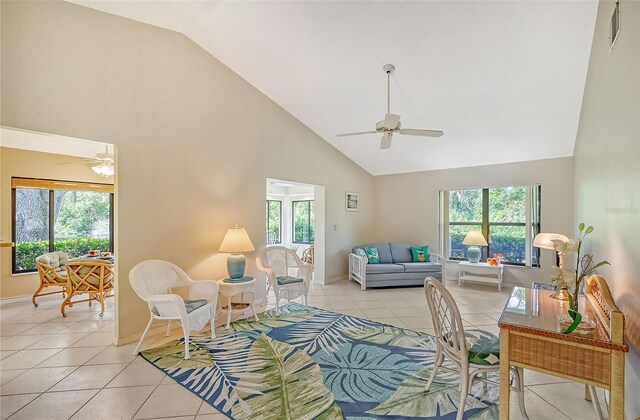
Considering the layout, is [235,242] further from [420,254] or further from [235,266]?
[420,254]

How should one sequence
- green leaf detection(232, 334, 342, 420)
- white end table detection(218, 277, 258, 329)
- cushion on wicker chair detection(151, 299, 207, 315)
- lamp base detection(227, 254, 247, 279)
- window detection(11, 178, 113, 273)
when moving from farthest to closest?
window detection(11, 178, 113, 273)
lamp base detection(227, 254, 247, 279)
white end table detection(218, 277, 258, 329)
cushion on wicker chair detection(151, 299, 207, 315)
green leaf detection(232, 334, 342, 420)

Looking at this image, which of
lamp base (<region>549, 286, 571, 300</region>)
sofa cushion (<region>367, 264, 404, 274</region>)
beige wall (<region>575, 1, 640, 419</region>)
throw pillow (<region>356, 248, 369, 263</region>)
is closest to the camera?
beige wall (<region>575, 1, 640, 419</region>)

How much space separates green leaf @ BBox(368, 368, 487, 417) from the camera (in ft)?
6.59

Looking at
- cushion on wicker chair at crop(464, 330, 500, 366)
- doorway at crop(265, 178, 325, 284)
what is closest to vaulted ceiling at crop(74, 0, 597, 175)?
cushion on wicker chair at crop(464, 330, 500, 366)

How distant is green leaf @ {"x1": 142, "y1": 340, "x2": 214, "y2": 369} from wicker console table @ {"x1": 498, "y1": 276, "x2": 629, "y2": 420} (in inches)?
95.5

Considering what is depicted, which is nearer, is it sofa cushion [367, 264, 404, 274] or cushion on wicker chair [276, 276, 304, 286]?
cushion on wicker chair [276, 276, 304, 286]

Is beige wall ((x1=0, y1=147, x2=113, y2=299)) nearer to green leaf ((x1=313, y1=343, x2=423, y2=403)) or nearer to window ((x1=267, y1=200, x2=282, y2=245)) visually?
window ((x1=267, y1=200, x2=282, y2=245))

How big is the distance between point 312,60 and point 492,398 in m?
3.80

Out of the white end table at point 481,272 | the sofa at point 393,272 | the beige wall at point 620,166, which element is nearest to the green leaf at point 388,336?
the beige wall at point 620,166

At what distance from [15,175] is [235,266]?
13.9 feet

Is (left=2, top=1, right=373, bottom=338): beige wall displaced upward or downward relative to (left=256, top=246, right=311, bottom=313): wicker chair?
upward

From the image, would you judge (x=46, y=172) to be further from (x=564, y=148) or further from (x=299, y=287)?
(x=564, y=148)

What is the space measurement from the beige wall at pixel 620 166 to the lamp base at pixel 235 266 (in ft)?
11.4

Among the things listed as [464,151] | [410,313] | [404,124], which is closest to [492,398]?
[410,313]
